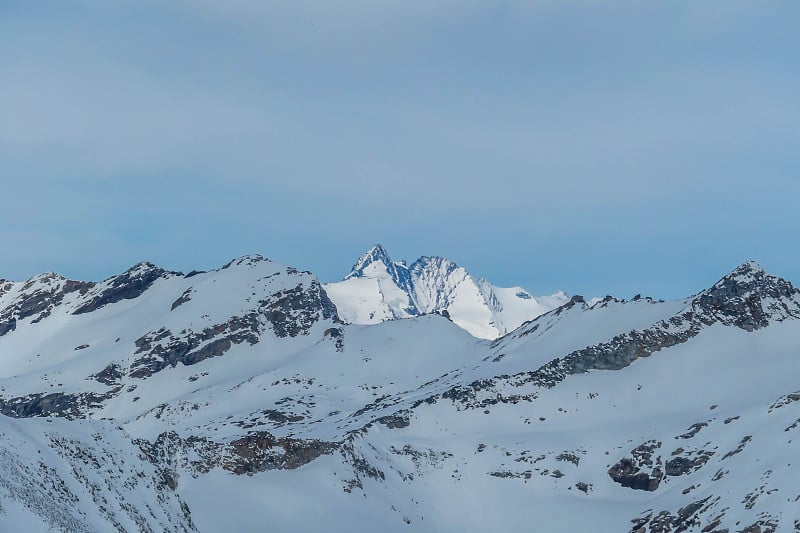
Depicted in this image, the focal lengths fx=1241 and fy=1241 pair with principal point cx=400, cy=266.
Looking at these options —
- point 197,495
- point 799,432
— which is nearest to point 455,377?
point 799,432

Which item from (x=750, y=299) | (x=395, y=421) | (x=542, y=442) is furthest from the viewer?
(x=750, y=299)

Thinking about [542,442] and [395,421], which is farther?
[395,421]

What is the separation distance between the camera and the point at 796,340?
16675 centimetres

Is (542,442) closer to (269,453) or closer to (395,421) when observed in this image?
(395,421)

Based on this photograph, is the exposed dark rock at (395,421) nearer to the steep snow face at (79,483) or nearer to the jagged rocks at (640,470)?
the jagged rocks at (640,470)

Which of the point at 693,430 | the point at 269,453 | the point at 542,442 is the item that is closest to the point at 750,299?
the point at 693,430

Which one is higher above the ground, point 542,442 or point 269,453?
point 269,453

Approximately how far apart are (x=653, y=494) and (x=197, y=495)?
51990mm

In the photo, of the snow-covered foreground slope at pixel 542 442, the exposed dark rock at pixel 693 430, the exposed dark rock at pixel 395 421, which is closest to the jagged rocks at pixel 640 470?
the snow-covered foreground slope at pixel 542 442

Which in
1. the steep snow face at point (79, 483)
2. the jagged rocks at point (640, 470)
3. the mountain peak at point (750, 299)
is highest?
the steep snow face at point (79, 483)

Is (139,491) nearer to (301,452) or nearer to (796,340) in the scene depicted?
(301,452)

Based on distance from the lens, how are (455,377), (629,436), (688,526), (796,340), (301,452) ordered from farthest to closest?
(455,377) < (796,340) < (629,436) < (301,452) < (688,526)

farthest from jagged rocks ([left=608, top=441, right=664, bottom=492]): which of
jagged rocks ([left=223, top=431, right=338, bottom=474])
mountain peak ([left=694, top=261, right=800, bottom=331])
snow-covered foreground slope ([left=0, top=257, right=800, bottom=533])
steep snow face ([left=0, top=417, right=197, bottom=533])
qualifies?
steep snow face ([left=0, top=417, right=197, bottom=533])

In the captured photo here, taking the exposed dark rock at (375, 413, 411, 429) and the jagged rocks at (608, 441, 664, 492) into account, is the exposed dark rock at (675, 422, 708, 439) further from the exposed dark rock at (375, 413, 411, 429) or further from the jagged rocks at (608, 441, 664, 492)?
→ the exposed dark rock at (375, 413, 411, 429)
